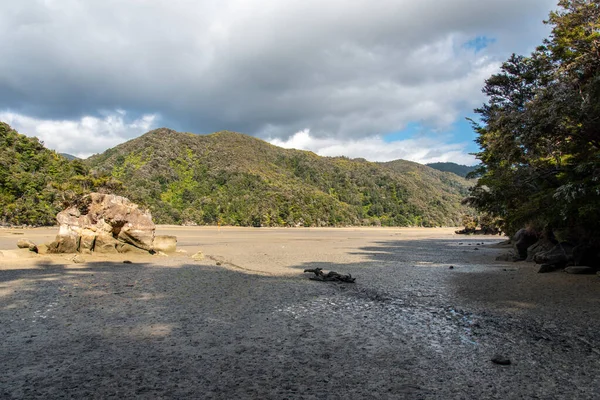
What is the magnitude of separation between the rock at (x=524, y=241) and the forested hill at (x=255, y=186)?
185 ft

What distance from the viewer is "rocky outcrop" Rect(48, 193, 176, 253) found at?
19375mm

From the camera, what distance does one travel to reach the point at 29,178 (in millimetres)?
53500

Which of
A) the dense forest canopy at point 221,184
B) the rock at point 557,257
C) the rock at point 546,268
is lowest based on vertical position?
the rock at point 546,268

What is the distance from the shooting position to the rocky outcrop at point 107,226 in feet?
63.6

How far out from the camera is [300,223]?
274ft

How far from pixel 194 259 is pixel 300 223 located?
215 feet

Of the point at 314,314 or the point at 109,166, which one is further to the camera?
the point at 109,166

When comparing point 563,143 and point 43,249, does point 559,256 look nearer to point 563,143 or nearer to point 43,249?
point 563,143

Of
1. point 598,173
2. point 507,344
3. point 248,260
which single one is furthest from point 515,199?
point 248,260

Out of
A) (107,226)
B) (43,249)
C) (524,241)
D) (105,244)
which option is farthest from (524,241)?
(43,249)

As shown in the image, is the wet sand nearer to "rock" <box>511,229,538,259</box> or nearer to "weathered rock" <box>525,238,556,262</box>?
"weathered rock" <box>525,238,556,262</box>

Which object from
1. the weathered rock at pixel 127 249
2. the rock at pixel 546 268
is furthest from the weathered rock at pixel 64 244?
the rock at pixel 546 268

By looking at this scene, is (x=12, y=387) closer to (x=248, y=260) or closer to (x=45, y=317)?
(x=45, y=317)

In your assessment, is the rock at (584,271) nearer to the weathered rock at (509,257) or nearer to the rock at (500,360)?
the weathered rock at (509,257)
